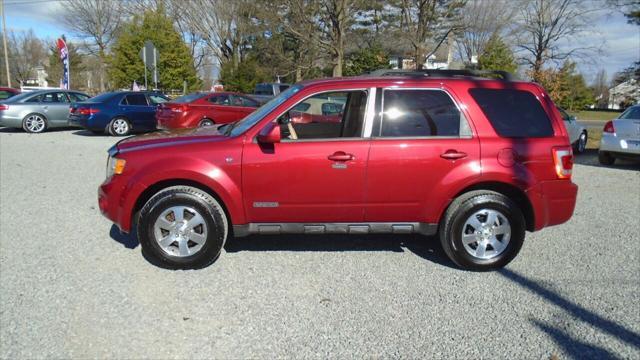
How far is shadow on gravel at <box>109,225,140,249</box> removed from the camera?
473 cm

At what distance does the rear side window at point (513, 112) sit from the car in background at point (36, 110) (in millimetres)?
15192

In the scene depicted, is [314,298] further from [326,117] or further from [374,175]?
[326,117]

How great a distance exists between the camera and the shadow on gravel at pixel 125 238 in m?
4.73

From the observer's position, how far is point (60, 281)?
3844 mm

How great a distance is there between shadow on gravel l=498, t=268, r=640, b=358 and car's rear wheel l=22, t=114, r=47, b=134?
16.0 meters

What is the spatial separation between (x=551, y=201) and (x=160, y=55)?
2884 centimetres

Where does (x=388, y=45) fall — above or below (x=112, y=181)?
above

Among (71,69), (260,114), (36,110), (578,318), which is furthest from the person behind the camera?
(71,69)

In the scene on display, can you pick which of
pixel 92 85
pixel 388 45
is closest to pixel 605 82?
pixel 388 45

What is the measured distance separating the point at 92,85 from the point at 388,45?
117 ft

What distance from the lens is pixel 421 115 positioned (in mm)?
4250

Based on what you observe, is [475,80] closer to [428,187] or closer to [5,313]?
[428,187]

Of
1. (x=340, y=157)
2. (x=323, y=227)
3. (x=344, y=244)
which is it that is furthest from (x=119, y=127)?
(x=340, y=157)

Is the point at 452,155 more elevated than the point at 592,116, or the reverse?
the point at 592,116
